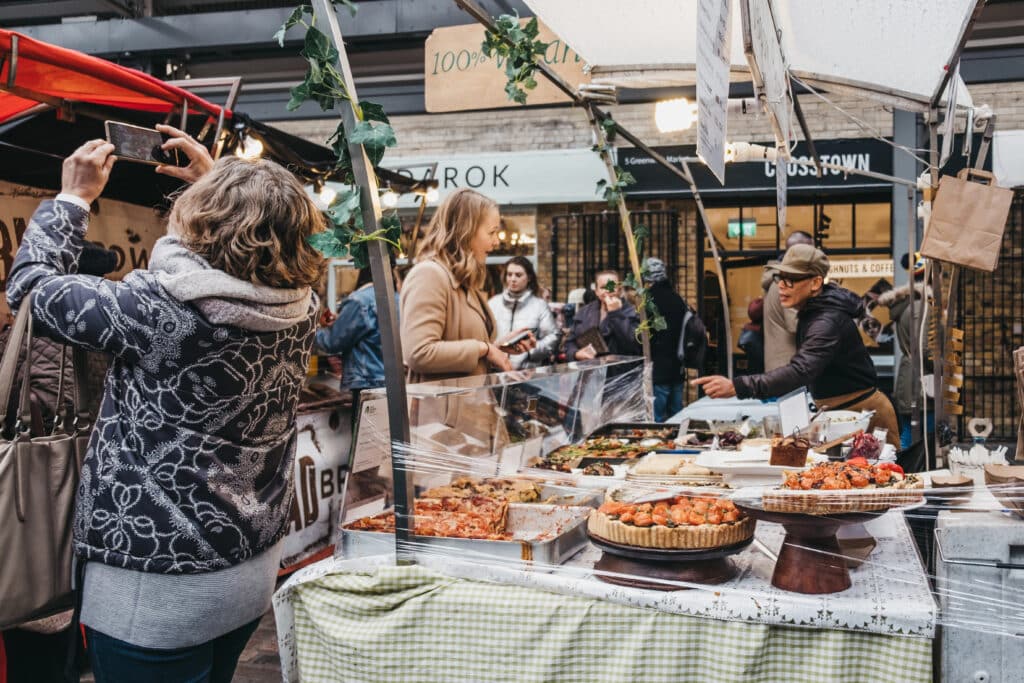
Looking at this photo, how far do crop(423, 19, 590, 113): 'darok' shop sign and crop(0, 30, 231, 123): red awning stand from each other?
1.76 meters

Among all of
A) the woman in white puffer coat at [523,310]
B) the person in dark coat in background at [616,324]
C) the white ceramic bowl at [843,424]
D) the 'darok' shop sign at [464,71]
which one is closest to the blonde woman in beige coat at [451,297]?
the white ceramic bowl at [843,424]

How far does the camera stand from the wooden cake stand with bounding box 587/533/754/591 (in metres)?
2.11

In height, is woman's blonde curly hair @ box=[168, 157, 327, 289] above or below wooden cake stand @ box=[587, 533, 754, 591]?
above

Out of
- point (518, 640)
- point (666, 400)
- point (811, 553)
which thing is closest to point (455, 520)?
point (518, 640)

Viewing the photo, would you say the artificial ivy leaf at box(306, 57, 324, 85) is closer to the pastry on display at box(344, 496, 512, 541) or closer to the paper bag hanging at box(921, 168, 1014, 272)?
the pastry on display at box(344, 496, 512, 541)

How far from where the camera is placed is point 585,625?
6.91 feet

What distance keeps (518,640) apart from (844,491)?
88 centimetres

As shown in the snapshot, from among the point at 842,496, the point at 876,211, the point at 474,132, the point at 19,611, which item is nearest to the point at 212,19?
the point at 474,132

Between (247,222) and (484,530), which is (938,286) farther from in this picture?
(247,222)

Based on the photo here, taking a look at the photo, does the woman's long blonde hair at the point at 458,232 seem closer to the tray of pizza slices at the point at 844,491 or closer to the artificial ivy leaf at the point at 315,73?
the artificial ivy leaf at the point at 315,73

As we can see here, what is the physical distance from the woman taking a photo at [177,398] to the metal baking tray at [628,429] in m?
2.60

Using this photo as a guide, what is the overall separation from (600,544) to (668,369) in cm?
571

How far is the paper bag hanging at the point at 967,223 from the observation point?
3.38m

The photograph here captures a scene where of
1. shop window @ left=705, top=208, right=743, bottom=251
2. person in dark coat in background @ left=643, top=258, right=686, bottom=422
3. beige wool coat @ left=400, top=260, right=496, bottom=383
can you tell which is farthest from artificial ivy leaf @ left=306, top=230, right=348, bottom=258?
shop window @ left=705, top=208, right=743, bottom=251
